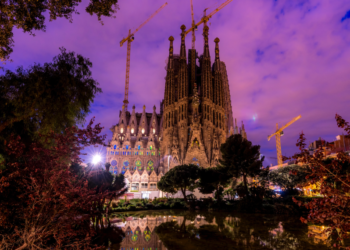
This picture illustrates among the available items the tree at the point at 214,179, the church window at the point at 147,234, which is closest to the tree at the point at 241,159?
the tree at the point at 214,179

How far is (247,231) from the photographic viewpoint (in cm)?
1502

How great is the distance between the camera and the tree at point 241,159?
29.5 m

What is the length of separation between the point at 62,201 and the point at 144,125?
74.4 meters

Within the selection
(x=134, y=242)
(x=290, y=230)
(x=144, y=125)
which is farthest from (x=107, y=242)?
(x=144, y=125)

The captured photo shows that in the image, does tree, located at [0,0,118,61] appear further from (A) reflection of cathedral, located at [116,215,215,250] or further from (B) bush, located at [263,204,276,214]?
(B) bush, located at [263,204,276,214]

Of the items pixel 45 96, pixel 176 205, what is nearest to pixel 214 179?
pixel 176 205

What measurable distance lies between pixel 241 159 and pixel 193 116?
1396 inches

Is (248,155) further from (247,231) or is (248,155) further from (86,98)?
(86,98)

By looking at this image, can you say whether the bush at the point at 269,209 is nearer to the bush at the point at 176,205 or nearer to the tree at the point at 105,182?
the bush at the point at 176,205

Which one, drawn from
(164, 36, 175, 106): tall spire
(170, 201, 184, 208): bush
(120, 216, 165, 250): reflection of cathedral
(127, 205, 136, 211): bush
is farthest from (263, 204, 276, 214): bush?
(164, 36, 175, 106): tall spire

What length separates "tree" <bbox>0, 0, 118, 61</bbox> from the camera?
677 cm

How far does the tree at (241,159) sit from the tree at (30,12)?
25917mm

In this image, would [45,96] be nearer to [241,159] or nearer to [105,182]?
[105,182]

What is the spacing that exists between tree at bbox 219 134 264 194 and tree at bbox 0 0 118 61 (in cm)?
2592
